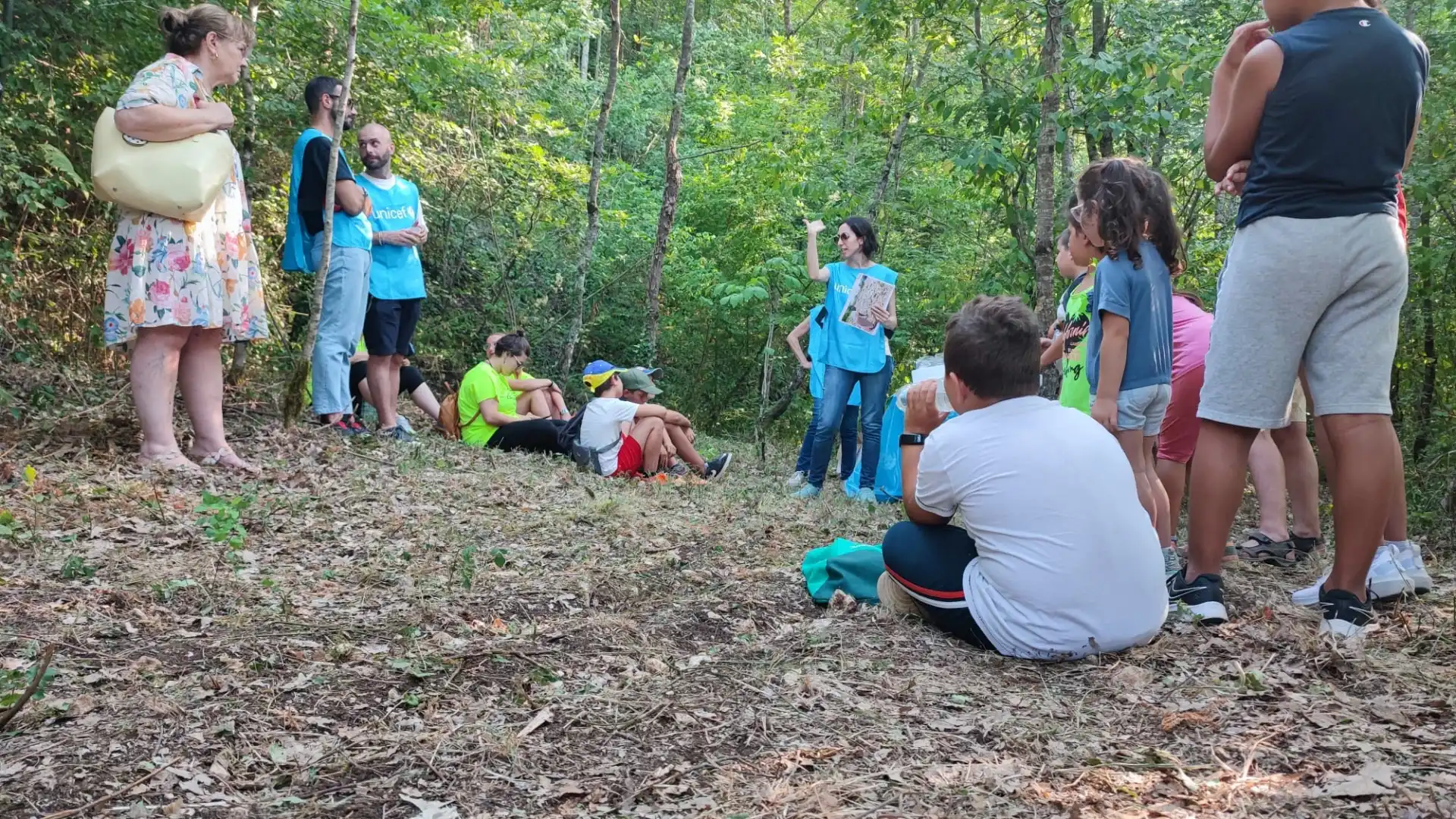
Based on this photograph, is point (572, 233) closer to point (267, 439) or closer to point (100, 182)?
point (267, 439)

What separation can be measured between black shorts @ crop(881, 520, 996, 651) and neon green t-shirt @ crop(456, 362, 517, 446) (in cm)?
477

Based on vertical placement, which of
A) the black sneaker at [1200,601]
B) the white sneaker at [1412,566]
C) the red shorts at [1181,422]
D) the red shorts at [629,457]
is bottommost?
the red shorts at [629,457]

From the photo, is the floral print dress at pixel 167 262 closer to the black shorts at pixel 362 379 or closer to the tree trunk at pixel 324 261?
the tree trunk at pixel 324 261

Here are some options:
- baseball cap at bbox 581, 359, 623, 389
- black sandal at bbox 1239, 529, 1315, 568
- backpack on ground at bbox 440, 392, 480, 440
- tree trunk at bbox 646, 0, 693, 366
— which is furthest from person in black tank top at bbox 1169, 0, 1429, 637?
tree trunk at bbox 646, 0, 693, 366

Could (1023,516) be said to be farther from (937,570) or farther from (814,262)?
(814,262)

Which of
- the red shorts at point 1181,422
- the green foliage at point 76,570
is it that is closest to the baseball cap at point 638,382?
the red shorts at point 1181,422

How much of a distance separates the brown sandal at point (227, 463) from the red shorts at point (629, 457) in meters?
2.66

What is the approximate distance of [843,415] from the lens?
6.99 meters

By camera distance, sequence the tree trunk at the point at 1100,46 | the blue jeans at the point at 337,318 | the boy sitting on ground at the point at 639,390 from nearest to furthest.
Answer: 1. the blue jeans at the point at 337,318
2. the boy sitting on ground at the point at 639,390
3. the tree trunk at the point at 1100,46

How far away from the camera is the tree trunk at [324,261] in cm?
584

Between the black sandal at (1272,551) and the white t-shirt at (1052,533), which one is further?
Result: the black sandal at (1272,551)

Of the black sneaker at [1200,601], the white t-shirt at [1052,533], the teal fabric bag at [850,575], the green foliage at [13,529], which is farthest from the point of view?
the green foliage at [13,529]

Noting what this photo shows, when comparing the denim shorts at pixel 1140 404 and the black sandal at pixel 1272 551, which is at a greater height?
the denim shorts at pixel 1140 404

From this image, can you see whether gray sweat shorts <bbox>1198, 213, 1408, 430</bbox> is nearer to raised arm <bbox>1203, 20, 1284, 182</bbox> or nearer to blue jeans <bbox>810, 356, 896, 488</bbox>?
raised arm <bbox>1203, 20, 1284, 182</bbox>
